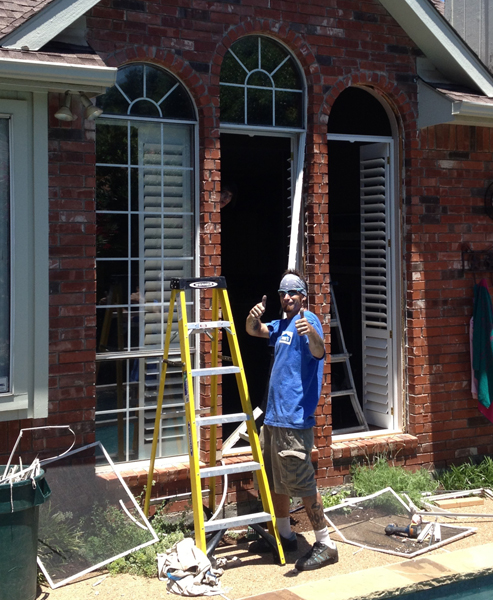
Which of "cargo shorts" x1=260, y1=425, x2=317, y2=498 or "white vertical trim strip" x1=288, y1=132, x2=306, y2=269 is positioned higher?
"white vertical trim strip" x1=288, y1=132, x2=306, y2=269

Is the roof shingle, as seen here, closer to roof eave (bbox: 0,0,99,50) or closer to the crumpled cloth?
roof eave (bbox: 0,0,99,50)

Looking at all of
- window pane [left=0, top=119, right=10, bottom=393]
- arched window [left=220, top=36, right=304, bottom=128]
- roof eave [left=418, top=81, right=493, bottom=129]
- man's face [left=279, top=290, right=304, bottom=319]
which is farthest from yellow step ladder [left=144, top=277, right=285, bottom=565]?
roof eave [left=418, top=81, right=493, bottom=129]

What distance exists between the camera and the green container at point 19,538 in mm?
4750

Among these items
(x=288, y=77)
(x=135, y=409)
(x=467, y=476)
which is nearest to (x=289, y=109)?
(x=288, y=77)

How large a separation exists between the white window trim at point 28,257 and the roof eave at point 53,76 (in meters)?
0.16

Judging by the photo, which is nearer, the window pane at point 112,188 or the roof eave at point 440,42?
the window pane at point 112,188

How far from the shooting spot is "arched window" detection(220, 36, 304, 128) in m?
6.75

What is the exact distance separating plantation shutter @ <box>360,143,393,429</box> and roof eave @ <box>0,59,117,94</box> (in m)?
3.05

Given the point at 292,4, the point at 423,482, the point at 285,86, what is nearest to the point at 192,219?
the point at 285,86

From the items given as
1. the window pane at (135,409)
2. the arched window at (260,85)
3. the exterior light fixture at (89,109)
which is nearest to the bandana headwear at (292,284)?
the window pane at (135,409)

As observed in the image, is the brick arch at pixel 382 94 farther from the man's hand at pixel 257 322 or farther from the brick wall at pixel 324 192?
the man's hand at pixel 257 322

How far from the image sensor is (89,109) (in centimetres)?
576

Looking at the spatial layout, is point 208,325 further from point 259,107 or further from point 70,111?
point 259,107

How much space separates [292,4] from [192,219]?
6.72 feet
